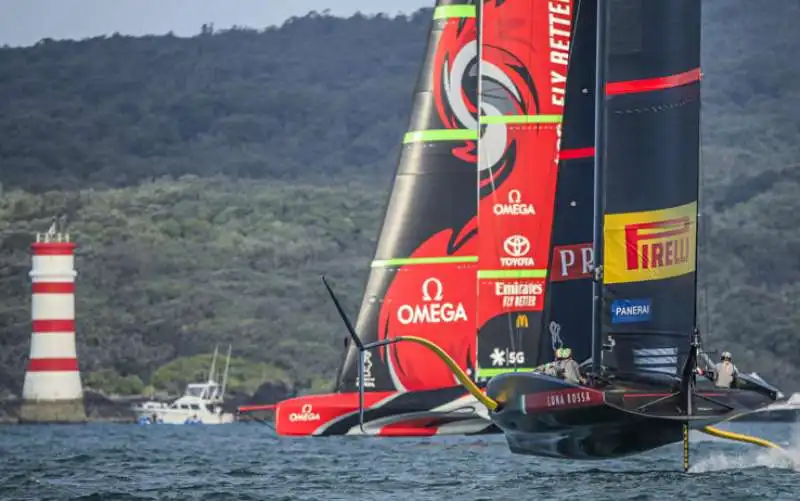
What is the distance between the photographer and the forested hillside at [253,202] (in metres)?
101

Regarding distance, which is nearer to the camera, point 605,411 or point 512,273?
point 605,411

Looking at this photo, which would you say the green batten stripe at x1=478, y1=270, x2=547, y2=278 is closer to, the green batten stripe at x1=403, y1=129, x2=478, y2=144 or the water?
the water

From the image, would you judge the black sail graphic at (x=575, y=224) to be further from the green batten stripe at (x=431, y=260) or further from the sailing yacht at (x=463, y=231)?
the green batten stripe at (x=431, y=260)

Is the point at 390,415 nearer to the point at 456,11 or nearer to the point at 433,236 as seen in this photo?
the point at 433,236

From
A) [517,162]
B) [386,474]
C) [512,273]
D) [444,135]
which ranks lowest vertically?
[386,474]

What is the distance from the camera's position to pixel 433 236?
38.4m

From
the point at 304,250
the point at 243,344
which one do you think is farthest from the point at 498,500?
the point at 304,250

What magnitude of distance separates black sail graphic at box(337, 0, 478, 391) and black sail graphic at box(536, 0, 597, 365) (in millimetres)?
4631

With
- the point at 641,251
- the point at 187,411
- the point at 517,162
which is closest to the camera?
the point at 641,251

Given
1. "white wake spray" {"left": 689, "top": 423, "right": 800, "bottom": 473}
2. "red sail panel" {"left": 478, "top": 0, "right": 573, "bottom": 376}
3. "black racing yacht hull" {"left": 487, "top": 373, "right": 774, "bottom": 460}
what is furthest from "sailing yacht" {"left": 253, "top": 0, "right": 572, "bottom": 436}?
"black racing yacht hull" {"left": 487, "top": 373, "right": 774, "bottom": 460}

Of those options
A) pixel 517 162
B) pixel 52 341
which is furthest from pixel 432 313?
pixel 52 341

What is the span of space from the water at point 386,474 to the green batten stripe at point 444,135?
5.35 metres

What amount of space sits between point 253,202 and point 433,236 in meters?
101

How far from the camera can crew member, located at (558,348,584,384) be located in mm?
29203
